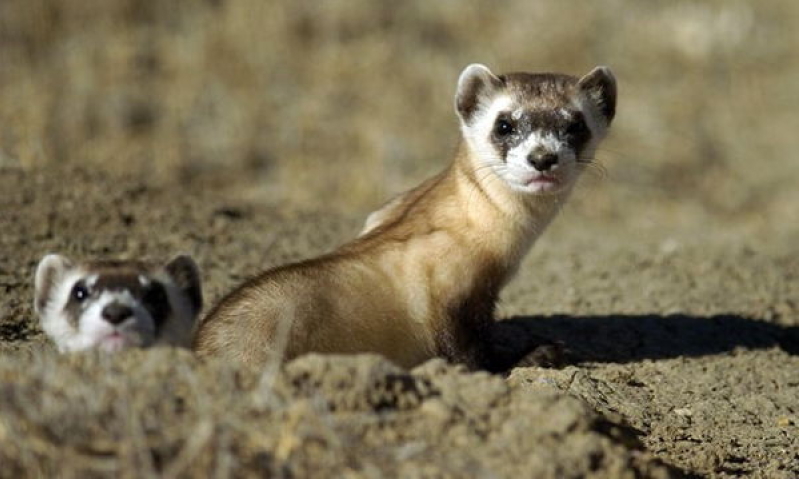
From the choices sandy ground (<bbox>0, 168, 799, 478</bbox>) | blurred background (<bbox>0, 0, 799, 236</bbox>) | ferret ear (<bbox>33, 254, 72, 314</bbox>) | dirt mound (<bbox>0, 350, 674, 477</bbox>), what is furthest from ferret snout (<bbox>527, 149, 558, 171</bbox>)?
blurred background (<bbox>0, 0, 799, 236</bbox>)

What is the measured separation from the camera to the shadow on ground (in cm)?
623

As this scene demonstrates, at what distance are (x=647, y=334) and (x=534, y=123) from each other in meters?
1.47

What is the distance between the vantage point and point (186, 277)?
4836mm

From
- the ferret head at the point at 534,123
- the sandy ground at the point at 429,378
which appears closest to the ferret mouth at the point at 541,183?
the ferret head at the point at 534,123

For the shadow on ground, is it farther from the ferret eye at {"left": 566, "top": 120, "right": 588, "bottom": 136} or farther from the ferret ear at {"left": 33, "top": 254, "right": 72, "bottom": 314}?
the ferret ear at {"left": 33, "top": 254, "right": 72, "bottom": 314}

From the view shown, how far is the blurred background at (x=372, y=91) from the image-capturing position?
11.0 m

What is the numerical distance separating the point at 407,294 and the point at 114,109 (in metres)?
6.76

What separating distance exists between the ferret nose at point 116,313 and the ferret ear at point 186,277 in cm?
49

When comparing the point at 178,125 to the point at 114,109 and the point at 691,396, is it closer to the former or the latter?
the point at 114,109

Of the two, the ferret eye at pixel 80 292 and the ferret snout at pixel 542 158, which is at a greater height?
the ferret snout at pixel 542 158

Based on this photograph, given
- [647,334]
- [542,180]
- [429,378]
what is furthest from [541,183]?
[429,378]

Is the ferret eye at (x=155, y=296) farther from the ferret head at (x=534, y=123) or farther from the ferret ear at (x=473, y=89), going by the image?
the ferret ear at (x=473, y=89)

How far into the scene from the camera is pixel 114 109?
11.6 meters

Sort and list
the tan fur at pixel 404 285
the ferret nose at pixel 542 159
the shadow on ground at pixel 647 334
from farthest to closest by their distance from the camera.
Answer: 1. the shadow on ground at pixel 647 334
2. the ferret nose at pixel 542 159
3. the tan fur at pixel 404 285
